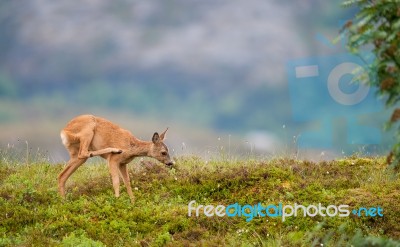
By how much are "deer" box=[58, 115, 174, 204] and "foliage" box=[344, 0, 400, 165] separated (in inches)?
312

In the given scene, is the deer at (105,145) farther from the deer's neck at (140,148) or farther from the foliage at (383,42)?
the foliage at (383,42)

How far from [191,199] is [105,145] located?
6.81 feet

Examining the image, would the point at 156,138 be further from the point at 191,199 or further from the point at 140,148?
the point at 191,199

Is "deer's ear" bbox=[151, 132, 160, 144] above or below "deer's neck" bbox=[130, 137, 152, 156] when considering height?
above

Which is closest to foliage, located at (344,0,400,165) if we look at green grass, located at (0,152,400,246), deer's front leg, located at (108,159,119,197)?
green grass, located at (0,152,400,246)

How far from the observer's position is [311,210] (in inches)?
445

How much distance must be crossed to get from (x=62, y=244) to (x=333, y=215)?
4146 mm

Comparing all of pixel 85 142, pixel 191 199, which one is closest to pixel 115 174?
pixel 85 142

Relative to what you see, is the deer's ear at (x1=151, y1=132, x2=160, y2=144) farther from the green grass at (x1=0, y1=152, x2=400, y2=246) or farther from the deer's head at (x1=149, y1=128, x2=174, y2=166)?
the green grass at (x1=0, y1=152, x2=400, y2=246)

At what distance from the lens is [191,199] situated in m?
13.1

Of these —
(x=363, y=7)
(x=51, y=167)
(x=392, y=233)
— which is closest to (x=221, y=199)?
(x=392, y=233)

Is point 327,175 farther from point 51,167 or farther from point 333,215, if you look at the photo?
point 51,167

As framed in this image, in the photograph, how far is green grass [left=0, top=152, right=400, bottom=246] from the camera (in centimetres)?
1014

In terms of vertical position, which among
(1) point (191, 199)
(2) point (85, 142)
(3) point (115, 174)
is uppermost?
(2) point (85, 142)
